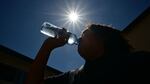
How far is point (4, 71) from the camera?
796 cm

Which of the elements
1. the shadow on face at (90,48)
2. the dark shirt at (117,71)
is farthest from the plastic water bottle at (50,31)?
the dark shirt at (117,71)

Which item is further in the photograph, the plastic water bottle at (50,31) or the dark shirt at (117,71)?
the plastic water bottle at (50,31)

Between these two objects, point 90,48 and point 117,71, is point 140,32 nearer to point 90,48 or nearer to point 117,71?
point 90,48

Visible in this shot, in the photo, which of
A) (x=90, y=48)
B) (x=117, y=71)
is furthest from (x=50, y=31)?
(x=117, y=71)

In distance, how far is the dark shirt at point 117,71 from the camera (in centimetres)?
159

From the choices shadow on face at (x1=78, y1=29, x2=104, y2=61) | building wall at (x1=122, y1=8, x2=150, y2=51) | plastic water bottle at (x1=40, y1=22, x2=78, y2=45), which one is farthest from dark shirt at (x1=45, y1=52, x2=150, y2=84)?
building wall at (x1=122, y1=8, x2=150, y2=51)

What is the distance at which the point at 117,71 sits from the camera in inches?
66.4

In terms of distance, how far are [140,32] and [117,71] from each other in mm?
4951

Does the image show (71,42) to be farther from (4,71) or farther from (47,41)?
(4,71)

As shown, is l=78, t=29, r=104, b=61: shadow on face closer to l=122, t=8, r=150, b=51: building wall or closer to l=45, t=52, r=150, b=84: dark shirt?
l=45, t=52, r=150, b=84: dark shirt

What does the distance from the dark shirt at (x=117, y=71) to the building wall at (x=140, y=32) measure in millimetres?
4182

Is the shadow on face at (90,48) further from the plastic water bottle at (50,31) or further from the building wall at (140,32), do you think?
the building wall at (140,32)

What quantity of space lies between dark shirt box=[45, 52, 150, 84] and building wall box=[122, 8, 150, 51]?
4182mm

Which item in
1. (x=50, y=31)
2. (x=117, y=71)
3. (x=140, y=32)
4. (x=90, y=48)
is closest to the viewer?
(x=117, y=71)
